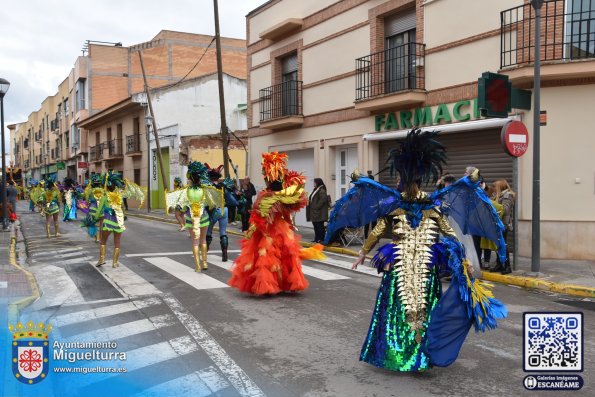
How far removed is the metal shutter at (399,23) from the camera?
49.7ft

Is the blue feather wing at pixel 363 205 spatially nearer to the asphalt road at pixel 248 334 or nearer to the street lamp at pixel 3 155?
the asphalt road at pixel 248 334

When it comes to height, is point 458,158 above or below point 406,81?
below

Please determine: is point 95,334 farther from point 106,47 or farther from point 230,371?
point 106,47

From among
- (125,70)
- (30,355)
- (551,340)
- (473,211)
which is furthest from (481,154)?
(125,70)

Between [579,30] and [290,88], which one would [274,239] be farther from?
[290,88]

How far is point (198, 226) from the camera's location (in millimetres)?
10031

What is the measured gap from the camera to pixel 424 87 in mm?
14375

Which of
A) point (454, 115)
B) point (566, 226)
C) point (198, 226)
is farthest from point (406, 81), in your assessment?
point (198, 226)

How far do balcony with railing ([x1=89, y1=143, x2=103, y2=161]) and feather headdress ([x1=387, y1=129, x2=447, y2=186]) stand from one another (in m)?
40.5

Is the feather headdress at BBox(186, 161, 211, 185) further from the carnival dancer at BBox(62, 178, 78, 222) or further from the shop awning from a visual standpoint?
the carnival dancer at BBox(62, 178, 78, 222)

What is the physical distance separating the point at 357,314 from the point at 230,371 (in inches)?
97.0

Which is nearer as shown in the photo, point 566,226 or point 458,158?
point 566,226

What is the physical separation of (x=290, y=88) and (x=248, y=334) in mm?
15273

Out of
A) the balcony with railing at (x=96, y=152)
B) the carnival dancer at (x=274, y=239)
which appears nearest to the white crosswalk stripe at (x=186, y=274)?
the carnival dancer at (x=274, y=239)
